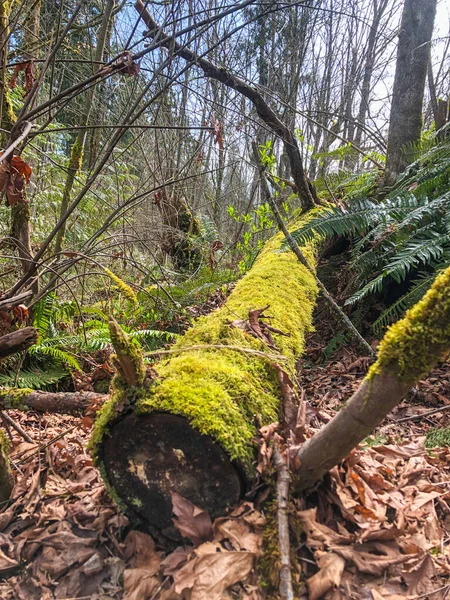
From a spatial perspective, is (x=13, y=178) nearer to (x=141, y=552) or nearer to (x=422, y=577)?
(x=141, y=552)

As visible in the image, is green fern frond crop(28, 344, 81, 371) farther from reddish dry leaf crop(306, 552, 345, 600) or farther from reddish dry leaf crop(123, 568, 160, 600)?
reddish dry leaf crop(306, 552, 345, 600)

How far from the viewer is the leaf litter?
43.8 inches

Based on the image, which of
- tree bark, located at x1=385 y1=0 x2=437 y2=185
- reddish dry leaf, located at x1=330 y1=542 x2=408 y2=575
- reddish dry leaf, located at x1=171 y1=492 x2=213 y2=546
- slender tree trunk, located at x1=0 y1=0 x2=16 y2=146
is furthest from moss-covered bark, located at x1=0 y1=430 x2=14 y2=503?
tree bark, located at x1=385 y1=0 x2=437 y2=185

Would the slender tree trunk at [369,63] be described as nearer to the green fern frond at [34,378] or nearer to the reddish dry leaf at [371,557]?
the green fern frond at [34,378]

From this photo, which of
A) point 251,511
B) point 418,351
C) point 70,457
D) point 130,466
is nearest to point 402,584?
point 251,511

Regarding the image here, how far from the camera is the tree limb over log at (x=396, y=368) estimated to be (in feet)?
3.14

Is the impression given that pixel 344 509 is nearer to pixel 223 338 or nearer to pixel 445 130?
pixel 223 338

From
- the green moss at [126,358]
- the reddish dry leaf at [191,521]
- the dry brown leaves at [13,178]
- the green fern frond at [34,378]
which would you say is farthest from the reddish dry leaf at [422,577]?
the green fern frond at [34,378]

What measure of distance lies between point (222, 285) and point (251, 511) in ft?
13.9

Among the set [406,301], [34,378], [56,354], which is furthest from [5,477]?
[406,301]

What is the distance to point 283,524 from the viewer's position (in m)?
1.14

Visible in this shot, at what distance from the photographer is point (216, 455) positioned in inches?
49.1

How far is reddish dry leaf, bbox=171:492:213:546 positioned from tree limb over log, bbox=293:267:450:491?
45 cm

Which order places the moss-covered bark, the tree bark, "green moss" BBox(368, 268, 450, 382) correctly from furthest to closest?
the tree bark, the moss-covered bark, "green moss" BBox(368, 268, 450, 382)
